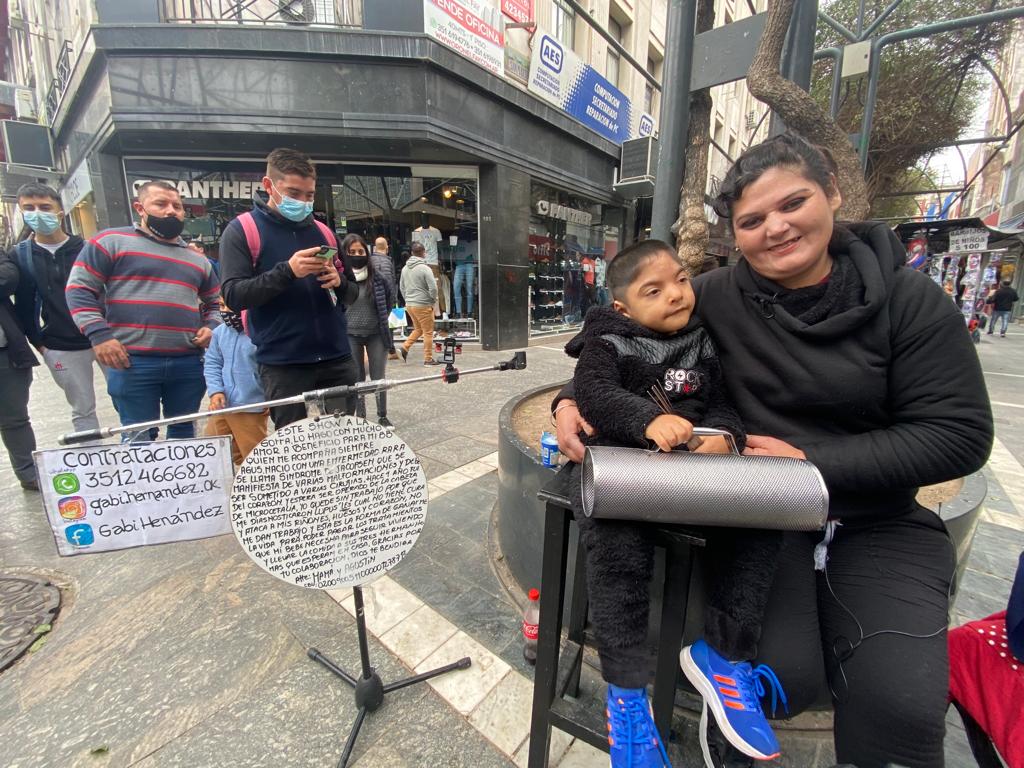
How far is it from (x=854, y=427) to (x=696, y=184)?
240 centimetres

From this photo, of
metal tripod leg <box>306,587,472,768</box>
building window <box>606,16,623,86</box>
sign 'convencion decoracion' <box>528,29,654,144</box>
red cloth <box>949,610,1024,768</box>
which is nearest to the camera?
red cloth <box>949,610,1024,768</box>

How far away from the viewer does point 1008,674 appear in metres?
1.12

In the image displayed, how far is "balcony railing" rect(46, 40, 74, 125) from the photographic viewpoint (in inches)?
372

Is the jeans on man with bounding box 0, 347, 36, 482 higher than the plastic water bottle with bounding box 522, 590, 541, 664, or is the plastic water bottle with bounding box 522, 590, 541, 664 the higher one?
the jeans on man with bounding box 0, 347, 36, 482

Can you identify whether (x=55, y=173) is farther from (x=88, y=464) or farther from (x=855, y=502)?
(x=855, y=502)

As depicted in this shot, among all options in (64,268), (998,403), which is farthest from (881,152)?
(64,268)

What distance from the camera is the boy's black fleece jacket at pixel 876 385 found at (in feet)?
A: 4.05

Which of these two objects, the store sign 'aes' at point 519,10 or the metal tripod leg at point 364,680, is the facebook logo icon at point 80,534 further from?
the store sign 'aes' at point 519,10

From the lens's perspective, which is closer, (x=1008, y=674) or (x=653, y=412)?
(x=1008, y=674)

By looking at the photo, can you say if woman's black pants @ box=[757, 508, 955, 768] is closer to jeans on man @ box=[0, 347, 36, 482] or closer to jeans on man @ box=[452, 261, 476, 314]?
jeans on man @ box=[0, 347, 36, 482]

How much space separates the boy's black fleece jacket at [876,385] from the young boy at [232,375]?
8.94ft

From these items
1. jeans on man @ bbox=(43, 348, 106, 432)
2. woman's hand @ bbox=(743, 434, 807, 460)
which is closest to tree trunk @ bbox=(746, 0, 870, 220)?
woman's hand @ bbox=(743, 434, 807, 460)

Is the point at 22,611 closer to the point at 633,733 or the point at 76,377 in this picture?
the point at 76,377

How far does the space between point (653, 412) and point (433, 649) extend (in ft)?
4.93
